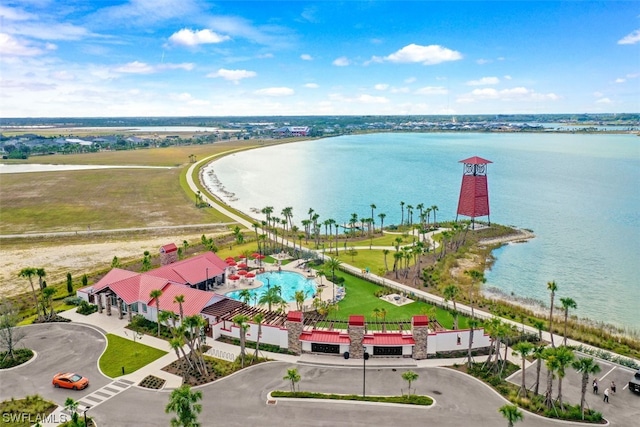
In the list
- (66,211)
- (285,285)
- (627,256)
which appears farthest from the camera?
(66,211)

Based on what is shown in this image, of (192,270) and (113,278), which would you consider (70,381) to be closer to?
(113,278)

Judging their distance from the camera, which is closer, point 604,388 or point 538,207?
point 604,388

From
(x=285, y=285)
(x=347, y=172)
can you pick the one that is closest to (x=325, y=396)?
(x=285, y=285)

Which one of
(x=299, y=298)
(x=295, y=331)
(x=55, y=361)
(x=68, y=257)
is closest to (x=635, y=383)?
(x=295, y=331)

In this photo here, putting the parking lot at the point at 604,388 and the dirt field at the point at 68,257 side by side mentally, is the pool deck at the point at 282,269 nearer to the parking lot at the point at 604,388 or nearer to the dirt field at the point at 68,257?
the dirt field at the point at 68,257

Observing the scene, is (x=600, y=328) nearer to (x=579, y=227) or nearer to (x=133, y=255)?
(x=579, y=227)

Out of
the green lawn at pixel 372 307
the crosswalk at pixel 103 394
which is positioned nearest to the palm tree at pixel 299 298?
the green lawn at pixel 372 307
